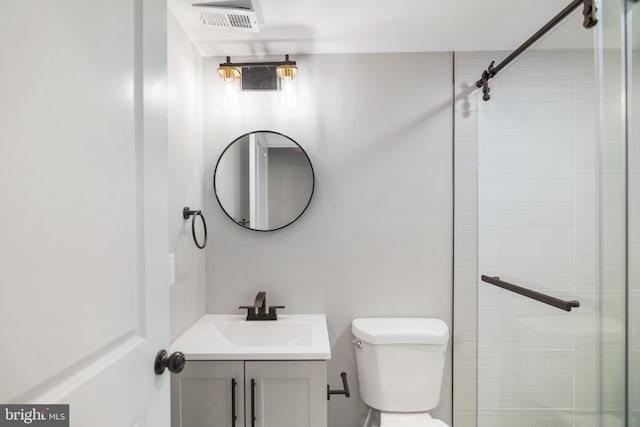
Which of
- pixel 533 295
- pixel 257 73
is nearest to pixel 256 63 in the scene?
pixel 257 73

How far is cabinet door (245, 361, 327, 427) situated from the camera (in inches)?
56.2

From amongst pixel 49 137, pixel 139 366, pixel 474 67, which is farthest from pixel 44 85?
pixel 474 67

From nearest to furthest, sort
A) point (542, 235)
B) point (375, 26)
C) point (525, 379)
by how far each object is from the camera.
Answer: point (542, 235) < point (525, 379) < point (375, 26)

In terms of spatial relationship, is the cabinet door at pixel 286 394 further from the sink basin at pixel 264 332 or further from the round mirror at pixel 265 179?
the round mirror at pixel 265 179

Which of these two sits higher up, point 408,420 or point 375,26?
point 375,26

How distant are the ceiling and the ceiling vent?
0.04 meters

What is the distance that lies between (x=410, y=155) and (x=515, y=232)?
656 mm

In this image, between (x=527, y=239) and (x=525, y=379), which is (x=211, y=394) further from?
(x=527, y=239)

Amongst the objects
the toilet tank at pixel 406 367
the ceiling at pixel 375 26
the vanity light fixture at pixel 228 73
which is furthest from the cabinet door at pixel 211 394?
the ceiling at pixel 375 26

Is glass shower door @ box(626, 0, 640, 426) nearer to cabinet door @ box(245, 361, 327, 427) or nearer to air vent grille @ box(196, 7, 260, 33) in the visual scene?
cabinet door @ box(245, 361, 327, 427)

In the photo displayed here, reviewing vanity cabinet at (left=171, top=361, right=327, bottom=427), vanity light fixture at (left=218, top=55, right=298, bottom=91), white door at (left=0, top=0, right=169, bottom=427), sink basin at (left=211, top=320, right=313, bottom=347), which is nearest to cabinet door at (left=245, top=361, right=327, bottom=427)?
vanity cabinet at (left=171, top=361, right=327, bottom=427)

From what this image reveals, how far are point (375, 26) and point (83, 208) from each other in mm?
1504

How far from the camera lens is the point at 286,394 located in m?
1.44

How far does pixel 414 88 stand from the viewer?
194cm
